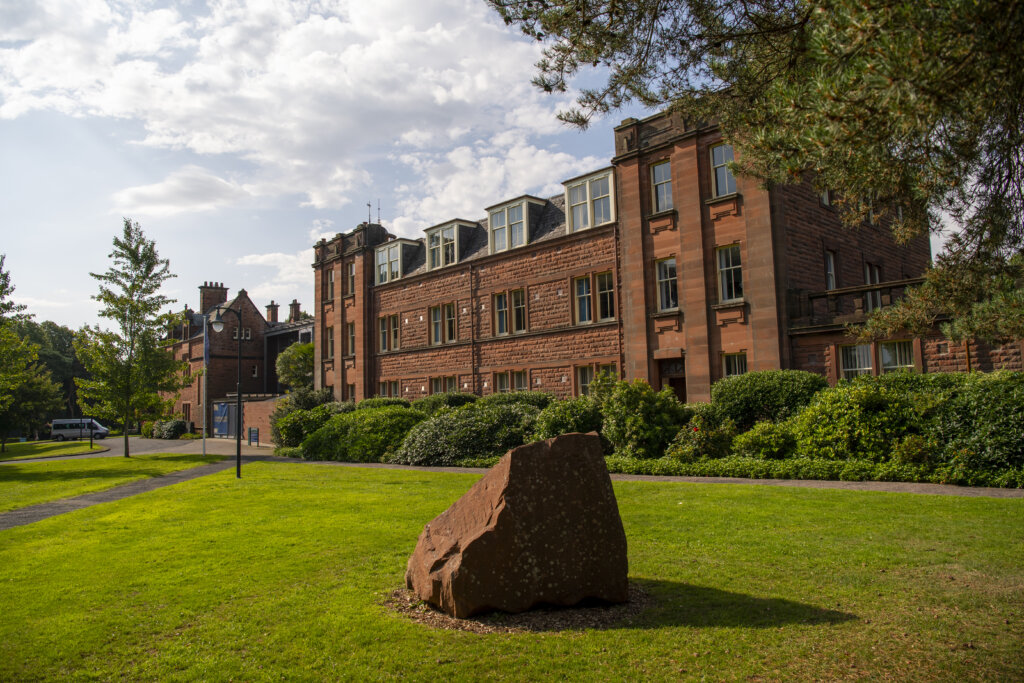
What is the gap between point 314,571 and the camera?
7.29 m

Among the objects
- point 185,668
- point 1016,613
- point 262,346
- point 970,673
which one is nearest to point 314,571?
point 185,668

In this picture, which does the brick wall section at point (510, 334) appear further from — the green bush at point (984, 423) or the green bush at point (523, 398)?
the green bush at point (984, 423)

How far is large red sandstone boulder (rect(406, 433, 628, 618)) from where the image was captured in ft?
18.3

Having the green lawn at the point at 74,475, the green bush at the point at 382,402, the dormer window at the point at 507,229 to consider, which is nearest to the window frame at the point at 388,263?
the green bush at the point at 382,402

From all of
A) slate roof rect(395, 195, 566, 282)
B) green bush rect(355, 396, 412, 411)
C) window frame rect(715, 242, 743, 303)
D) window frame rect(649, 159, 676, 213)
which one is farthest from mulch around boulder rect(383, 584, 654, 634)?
green bush rect(355, 396, 412, 411)

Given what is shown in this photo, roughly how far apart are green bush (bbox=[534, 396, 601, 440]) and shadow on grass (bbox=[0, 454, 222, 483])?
11731 millimetres

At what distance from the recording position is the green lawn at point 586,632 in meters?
4.70

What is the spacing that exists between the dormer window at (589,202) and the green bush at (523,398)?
683cm

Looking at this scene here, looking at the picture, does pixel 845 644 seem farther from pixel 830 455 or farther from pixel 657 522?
pixel 830 455

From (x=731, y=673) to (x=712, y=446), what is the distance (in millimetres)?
11779

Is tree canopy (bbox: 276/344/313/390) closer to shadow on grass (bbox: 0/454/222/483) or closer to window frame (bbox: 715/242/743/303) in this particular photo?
shadow on grass (bbox: 0/454/222/483)

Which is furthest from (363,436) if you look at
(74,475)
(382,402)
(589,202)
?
(589,202)

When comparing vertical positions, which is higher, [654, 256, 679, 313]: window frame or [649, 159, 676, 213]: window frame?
[649, 159, 676, 213]: window frame

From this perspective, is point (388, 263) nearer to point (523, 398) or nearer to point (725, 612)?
point (523, 398)
